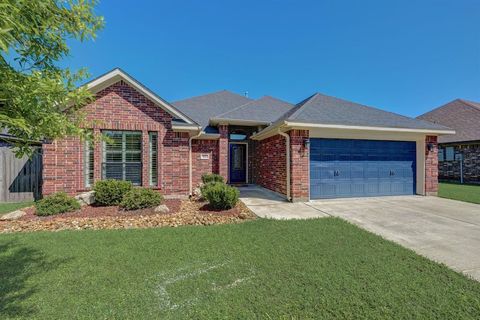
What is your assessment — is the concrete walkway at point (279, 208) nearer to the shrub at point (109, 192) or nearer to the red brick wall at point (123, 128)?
the red brick wall at point (123, 128)

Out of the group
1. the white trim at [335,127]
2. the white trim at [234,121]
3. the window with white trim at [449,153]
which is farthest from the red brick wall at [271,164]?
the window with white trim at [449,153]

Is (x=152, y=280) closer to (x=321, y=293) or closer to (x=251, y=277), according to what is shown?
(x=251, y=277)

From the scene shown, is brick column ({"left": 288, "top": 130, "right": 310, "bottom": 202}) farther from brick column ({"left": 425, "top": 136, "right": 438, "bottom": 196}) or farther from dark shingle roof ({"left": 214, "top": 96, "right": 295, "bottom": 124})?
brick column ({"left": 425, "top": 136, "right": 438, "bottom": 196})

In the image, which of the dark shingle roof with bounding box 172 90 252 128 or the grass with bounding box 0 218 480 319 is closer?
the grass with bounding box 0 218 480 319

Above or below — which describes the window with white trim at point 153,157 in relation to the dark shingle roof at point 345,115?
below

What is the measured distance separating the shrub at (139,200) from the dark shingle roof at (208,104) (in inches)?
246

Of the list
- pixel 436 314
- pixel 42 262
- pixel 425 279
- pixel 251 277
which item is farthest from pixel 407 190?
pixel 42 262

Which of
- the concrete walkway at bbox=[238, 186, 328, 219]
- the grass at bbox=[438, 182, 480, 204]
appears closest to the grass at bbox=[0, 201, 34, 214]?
the concrete walkway at bbox=[238, 186, 328, 219]

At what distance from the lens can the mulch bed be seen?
5.62 meters

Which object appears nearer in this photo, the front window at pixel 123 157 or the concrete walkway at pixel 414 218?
the concrete walkway at pixel 414 218

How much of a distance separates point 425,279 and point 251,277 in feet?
8.20

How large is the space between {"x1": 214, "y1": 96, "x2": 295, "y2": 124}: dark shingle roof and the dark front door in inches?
78.0

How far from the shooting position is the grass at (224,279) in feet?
8.36

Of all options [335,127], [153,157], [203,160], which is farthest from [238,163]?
[335,127]
